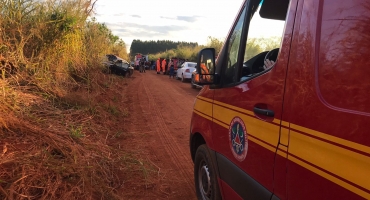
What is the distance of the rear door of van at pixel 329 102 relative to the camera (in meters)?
1.33

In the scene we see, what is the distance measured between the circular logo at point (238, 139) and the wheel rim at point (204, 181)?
2.69ft

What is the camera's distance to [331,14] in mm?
1591

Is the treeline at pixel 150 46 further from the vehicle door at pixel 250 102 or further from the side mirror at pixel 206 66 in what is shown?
the vehicle door at pixel 250 102

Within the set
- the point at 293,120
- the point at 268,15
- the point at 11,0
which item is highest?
the point at 11,0

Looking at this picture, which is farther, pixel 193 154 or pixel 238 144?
pixel 193 154

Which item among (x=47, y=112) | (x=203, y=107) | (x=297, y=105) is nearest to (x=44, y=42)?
(x=47, y=112)

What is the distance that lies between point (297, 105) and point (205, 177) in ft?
6.31

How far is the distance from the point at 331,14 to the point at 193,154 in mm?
2683

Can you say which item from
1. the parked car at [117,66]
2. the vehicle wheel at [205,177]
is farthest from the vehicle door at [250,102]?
the parked car at [117,66]

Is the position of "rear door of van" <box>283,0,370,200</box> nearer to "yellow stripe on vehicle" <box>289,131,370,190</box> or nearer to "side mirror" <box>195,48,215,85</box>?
"yellow stripe on vehicle" <box>289,131,370,190</box>

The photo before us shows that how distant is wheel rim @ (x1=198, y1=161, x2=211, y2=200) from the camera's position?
10.9 feet

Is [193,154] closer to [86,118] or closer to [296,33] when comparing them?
[296,33]

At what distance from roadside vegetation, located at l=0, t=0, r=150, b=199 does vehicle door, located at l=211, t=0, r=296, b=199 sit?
1.83 metres

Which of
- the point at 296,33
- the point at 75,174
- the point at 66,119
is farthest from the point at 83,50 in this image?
the point at 296,33
